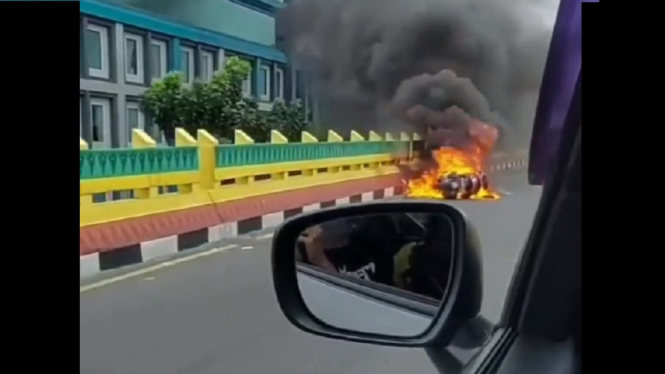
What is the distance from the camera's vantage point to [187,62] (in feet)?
5.06

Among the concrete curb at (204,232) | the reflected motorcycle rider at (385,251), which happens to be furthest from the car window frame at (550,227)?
the concrete curb at (204,232)

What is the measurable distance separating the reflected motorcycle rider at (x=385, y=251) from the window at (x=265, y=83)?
0.46 meters

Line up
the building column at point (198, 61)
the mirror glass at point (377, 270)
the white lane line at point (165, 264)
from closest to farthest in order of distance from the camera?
the mirror glass at point (377, 270), the building column at point (198, 61), the white lane line at point (165, 264)

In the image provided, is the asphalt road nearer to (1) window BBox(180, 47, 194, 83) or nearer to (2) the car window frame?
(1) window BBox(180, 47, 194, 83)

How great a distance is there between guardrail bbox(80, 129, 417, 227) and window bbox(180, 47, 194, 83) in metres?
0.12

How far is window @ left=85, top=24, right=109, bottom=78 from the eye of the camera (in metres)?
1.45

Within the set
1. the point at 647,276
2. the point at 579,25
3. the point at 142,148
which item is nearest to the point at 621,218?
the point at 647,276

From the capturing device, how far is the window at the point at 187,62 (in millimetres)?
1531

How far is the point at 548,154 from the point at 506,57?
17.7 inches

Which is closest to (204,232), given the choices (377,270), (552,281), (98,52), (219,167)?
(219,167)

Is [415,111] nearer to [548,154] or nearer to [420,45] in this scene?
[420,45]

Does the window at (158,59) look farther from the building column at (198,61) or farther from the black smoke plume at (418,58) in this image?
the black smoke plume at (418,58)

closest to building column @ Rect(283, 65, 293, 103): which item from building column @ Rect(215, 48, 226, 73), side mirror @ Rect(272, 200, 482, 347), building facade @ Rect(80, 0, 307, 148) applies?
building facade @ Rect(80, 0, 307, 148)
